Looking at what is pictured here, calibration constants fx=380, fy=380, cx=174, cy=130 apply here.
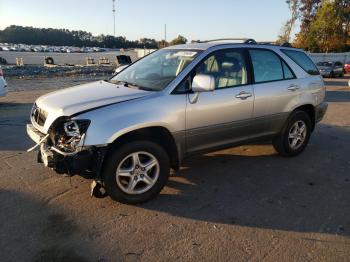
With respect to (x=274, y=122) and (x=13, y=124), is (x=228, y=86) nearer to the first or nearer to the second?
(x=274, y=122)

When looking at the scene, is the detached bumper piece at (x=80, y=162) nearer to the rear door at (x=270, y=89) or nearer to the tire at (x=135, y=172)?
the tire at (x=135, y=172)

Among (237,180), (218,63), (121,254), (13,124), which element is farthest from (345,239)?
(13,124)

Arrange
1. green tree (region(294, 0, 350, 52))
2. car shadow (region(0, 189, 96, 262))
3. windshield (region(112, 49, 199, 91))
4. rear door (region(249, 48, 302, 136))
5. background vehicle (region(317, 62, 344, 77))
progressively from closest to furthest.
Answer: car shadow (region(0, 189, 96, 262))
windshield (region(112, 49, 199, 91))
rear door (region(249, 48, 302, 136))
background vehicle (region(317, 62, 344, 77))
green tree (region(294, 0, 350, 52))

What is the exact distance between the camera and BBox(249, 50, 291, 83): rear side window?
5297 mm

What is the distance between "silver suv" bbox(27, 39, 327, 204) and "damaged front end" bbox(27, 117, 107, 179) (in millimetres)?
10

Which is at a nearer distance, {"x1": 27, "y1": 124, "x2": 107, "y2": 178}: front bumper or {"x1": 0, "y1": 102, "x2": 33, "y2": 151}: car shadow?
{"x1": 27, "y1": 124, "x2": 107, "y2": 178}: front bumper

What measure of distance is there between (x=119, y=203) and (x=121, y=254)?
3.31 feet

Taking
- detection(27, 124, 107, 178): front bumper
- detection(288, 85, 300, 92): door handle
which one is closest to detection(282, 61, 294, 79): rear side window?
detection(288, 85, 300, 92): door handle

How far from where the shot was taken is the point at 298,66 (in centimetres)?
598

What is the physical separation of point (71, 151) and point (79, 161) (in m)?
0.14

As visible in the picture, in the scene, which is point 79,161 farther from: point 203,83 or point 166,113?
point 203,83

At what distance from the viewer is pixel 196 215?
159 inches

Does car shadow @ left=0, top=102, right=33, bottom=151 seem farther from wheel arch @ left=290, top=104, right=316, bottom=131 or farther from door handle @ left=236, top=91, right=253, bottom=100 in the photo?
wheel arch @ left=290, top=104, right=316, bottom=131

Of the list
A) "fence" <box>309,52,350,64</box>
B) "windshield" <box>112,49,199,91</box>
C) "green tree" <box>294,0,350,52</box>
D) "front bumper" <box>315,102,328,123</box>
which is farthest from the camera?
"green tree" <box>294,0,350,52</box>
